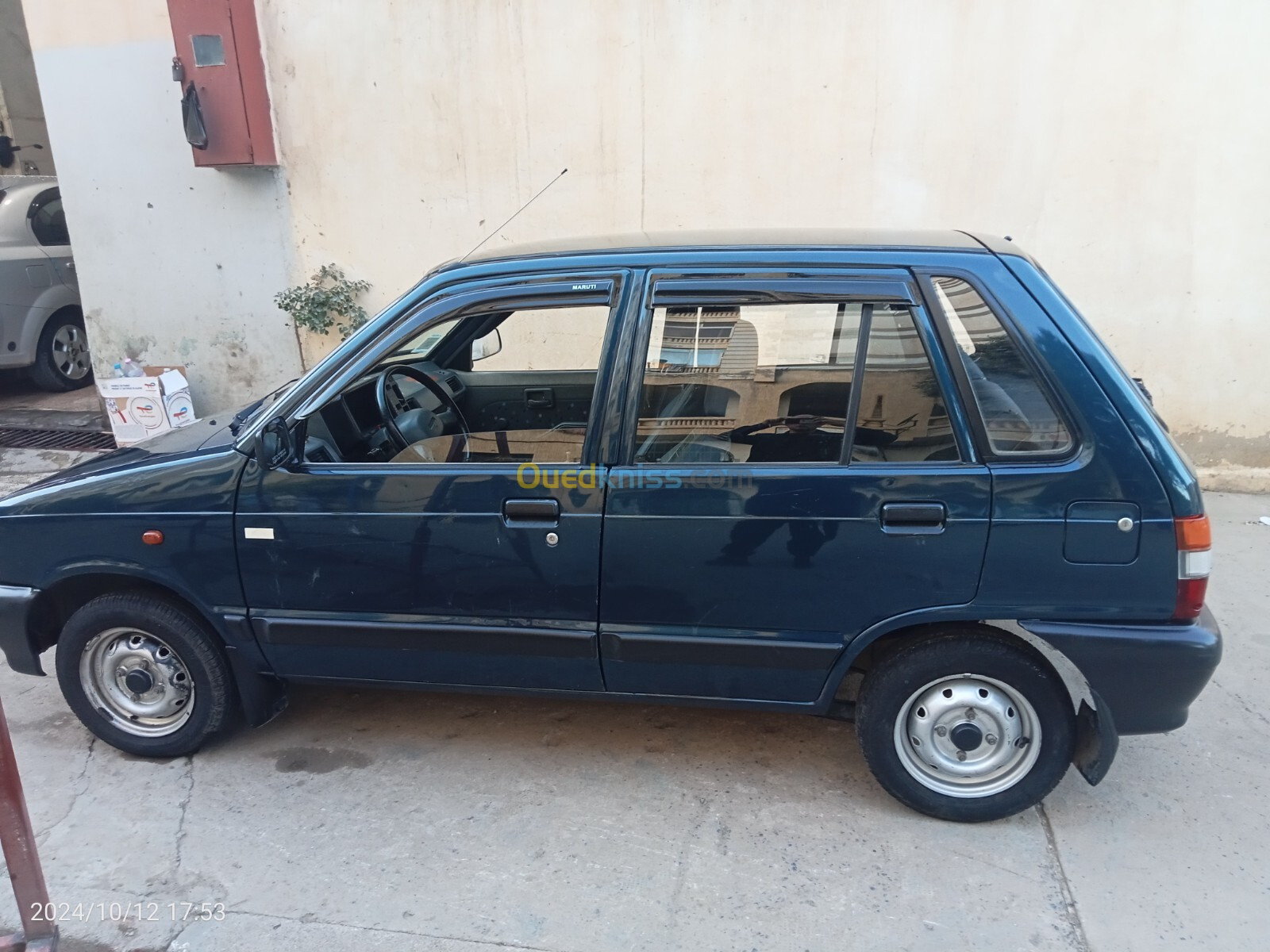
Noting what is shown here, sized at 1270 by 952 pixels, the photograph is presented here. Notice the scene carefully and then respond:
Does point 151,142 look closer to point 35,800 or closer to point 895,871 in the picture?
point 35,800

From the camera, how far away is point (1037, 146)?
Result: 18.8ft

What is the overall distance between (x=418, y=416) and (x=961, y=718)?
218cm

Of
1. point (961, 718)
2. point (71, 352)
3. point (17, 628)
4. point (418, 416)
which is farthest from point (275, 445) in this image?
point (71, 352)

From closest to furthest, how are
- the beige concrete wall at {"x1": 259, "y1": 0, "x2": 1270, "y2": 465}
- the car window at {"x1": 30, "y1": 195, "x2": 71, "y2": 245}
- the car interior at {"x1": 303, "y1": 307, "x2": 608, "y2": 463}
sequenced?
the car interior at {"x1": 303, "y1": 307, "x2": 608, "y2": 463}
the beige concrete wall at {"x1": 259, "y1": 0, "x2": 1270, "y2": 465}
the car window at {"x1": 30, "y1": 195, "x2": 71, "y2": 245}

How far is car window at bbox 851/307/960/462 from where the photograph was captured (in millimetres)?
2678

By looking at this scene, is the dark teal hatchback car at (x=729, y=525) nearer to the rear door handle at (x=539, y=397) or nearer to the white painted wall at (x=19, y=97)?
the rear door handle at (x=539, y=397)

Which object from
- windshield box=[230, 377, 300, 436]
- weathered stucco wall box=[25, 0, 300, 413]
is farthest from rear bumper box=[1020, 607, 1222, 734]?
weathered stucco wall box=[25, 0, 300, 413]

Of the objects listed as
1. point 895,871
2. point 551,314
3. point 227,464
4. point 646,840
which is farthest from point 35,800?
point 895,871

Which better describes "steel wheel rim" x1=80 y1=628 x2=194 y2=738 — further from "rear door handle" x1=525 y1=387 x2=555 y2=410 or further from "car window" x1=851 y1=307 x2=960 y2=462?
"car window" x1=851 y1=307 x2=960 y2=462

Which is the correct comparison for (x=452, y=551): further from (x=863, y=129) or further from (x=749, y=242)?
(x=863, y=129)

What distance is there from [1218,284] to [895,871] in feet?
15.9

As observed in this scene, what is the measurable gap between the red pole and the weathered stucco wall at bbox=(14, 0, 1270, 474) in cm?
492

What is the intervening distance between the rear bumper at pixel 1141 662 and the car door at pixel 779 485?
0.35m

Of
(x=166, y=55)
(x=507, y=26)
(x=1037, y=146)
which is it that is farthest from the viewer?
(x=166, y=55)
